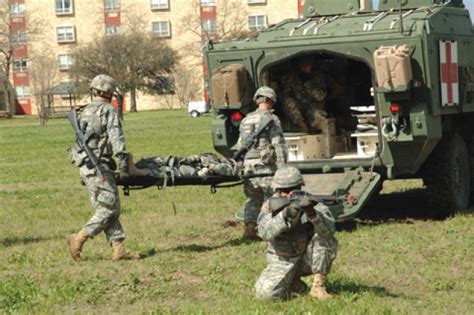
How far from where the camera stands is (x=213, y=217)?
48.6 feet

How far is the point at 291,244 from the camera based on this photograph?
339 inches

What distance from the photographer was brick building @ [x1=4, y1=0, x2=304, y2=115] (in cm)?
8762

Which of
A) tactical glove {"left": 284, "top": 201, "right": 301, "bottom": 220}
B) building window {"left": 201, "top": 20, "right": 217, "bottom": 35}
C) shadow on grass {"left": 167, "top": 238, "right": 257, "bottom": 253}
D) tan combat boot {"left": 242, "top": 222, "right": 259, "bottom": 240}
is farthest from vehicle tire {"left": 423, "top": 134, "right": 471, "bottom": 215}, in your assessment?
building window {"left": 201, "top": 20, "right": 217, "bottom": 35}

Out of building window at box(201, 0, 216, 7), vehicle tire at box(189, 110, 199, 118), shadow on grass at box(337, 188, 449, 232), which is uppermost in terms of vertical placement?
building window at box(201, 0, 216, 7)

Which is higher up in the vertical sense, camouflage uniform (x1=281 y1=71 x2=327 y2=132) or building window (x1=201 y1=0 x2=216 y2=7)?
building window (x1=201 y1=0 x2=216 y2=7)

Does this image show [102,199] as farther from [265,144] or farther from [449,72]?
[449,72]

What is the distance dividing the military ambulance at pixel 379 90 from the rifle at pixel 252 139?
4.12ft

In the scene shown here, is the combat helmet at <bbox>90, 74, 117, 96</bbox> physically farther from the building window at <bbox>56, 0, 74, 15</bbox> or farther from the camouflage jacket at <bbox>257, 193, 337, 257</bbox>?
the building window at <bbox>56, 0, 74, 15</bbox>

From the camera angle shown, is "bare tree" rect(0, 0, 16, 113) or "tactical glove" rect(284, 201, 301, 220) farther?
"bare tree" rect(0, 0, 16, 113)

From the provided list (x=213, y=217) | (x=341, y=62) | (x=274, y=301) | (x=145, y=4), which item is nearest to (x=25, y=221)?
(x=213, y=217)

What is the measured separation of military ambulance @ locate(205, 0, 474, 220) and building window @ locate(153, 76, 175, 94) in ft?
237

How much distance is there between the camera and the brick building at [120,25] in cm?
8762

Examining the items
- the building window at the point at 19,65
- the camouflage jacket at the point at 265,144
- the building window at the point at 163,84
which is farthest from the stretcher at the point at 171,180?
the building window at the point at 19,65

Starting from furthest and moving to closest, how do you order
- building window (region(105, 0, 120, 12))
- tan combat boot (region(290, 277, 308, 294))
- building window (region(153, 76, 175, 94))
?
building window (region(105, 0, 120, 12)) → building window (region(153, 76, 175, 94)) → tan combat boot (region(290, 277, 308, 294))
